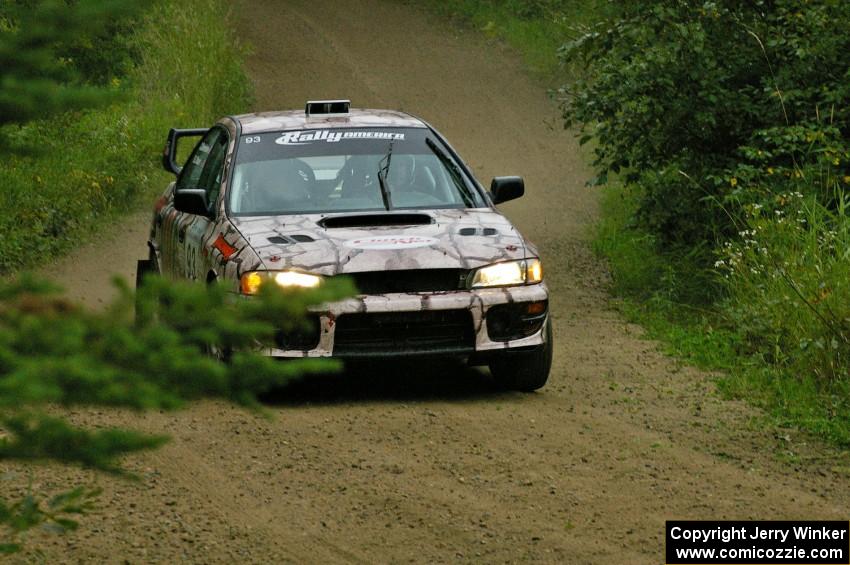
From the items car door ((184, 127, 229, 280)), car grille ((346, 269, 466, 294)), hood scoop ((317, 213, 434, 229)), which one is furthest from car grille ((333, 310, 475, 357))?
car door ((184, 127, 229, 280))

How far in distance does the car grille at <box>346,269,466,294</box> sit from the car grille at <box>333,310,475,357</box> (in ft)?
0.45

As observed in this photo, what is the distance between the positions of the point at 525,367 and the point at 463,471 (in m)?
1.85

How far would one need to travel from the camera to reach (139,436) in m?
2.42

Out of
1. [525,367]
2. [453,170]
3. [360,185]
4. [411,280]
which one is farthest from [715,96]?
[411,280]

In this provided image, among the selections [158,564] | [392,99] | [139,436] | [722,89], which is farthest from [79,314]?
[392,99]

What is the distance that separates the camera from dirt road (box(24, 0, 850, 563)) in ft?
17.6

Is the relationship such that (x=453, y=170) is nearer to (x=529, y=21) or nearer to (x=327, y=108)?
(x=327, y=108)

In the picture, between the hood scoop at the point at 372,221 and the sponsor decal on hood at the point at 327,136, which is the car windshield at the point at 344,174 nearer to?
the sponsor decal on hood at the point at 327,136

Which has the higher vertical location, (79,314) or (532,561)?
(79,314)

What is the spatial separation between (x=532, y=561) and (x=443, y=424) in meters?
2.34

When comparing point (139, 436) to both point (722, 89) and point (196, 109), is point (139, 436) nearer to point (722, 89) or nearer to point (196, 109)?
point (722, 89)

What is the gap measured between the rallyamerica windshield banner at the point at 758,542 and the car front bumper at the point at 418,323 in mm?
2364

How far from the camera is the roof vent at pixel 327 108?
31.9 ft

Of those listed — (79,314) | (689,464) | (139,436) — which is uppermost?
(79,314)
